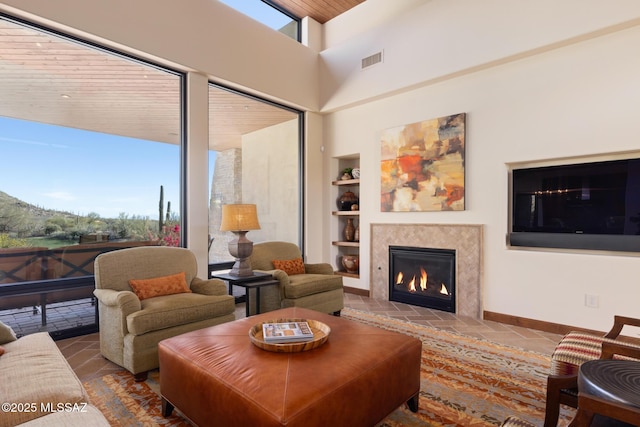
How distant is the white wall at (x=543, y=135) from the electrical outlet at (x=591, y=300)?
0.04 meters

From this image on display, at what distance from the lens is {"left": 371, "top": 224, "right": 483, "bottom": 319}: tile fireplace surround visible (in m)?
4.14

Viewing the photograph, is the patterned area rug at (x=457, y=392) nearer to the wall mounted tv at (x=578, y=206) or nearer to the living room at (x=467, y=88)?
the living room at (x=467, y=88)

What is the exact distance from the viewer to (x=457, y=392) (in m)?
2.33

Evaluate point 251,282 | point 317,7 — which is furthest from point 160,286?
point 317,7

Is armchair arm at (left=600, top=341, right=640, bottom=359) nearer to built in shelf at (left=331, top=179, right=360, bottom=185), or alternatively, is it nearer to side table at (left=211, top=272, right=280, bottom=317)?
side table at (left=211, top=272, right=280, bottom=317)

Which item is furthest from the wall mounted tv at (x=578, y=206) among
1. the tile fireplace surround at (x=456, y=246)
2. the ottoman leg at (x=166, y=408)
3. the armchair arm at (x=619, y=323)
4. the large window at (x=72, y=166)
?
the large window at (x=72, y=166)

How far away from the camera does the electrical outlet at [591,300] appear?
10.9ft

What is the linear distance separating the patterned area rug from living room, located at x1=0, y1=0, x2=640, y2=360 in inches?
41.6

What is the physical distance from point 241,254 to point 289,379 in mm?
2463

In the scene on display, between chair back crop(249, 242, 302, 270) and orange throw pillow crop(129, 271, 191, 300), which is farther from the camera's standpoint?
chair back crop(249, 242, 302, 270)

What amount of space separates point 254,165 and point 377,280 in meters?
2.55

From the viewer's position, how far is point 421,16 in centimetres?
451

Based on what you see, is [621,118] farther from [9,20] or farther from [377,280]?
[9,20]

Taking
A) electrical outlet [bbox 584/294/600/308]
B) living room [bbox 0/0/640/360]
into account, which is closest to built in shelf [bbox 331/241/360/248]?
living room [bbox 0/0/640/360]
